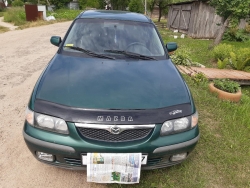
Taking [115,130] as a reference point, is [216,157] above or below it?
below

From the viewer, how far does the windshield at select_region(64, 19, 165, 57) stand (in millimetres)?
2803

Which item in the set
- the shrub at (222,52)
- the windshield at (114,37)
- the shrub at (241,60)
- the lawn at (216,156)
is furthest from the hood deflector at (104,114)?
the shrub at (222,52)

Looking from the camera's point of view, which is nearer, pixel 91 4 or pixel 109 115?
pixel 109 115

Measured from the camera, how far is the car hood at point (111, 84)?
186cm

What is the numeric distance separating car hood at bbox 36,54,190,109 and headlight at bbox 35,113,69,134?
16 centimetres

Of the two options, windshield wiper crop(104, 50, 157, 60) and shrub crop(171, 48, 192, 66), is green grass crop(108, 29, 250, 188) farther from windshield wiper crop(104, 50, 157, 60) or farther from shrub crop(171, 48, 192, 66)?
shrub crop(171, 48, 192, 66)

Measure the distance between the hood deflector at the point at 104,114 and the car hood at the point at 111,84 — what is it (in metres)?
0.05

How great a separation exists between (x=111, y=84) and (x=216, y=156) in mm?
1781

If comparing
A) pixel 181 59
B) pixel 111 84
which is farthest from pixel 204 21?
pixel 111 84

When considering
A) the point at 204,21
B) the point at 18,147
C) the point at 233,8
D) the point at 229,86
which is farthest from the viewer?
the point at 204,21

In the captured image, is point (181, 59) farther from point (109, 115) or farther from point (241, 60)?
point (109, 115)

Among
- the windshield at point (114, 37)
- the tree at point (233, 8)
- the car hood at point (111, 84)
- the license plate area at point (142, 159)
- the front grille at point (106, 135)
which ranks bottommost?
the license plate area at point (142, 159)

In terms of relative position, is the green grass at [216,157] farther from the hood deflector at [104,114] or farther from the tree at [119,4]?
the tree at [119,4]

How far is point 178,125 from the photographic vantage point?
190cm
